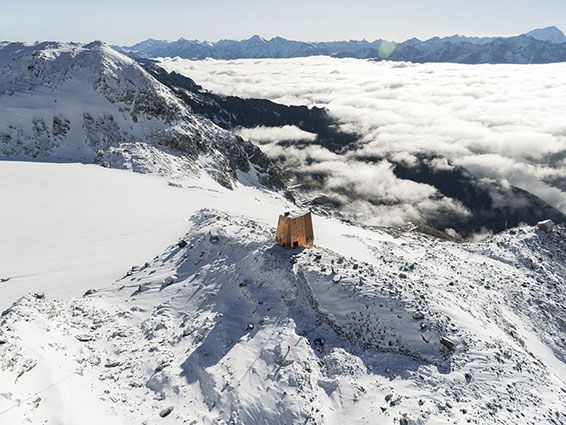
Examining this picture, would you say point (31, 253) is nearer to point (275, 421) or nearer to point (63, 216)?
point (63, 216)

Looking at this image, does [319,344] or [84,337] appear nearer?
[84,337]

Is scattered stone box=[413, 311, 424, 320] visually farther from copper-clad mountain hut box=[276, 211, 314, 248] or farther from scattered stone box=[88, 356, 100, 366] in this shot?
scattered stone box=[88, 356, 100, 366]

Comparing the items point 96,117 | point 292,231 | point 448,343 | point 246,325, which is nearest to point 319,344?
point 246,325

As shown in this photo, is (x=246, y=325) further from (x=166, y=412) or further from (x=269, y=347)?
(x=166, y=412)

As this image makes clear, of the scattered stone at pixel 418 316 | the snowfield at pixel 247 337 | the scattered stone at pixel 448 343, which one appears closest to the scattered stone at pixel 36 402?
the snowfield at pixel 247 337

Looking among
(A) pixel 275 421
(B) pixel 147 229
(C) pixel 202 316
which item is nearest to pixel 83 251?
(B) pixel 147 229
